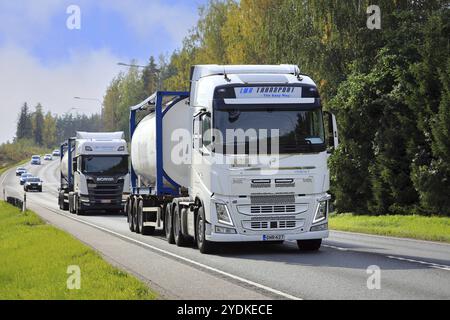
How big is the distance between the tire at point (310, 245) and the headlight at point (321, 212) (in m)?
1.08

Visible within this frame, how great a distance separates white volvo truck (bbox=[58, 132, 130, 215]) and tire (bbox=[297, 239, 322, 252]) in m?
22.4

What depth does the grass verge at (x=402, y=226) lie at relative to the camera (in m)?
24.7

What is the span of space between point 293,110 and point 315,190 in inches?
67.2

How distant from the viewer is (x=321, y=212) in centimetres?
1797

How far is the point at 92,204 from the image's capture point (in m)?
42.1

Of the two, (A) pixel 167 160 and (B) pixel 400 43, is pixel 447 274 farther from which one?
(B) pixel 400 43

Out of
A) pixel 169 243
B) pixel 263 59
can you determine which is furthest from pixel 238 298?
pixel 263 59

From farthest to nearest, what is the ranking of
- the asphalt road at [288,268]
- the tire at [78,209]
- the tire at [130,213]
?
the tire at [78,209] < the tire at [130,213] < the asphalt road at [288,268]

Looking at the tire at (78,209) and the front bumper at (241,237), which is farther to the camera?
the tire at (78,209)

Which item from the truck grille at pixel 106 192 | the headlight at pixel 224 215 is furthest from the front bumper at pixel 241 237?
the truck grille at pixel 106 192

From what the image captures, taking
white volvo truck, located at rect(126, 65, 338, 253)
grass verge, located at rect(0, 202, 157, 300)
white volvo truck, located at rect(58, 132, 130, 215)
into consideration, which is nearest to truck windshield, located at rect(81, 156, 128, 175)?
white volvo truck, located at rect(58, 132, 130, 215)

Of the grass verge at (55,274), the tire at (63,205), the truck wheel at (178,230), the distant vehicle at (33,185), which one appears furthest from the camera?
the distant vehicle at (33,185)

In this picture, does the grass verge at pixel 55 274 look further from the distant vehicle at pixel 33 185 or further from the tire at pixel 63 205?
the distant vehicle at pixel 33 185

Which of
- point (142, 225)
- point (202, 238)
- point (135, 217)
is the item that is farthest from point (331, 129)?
point (135, 217)
